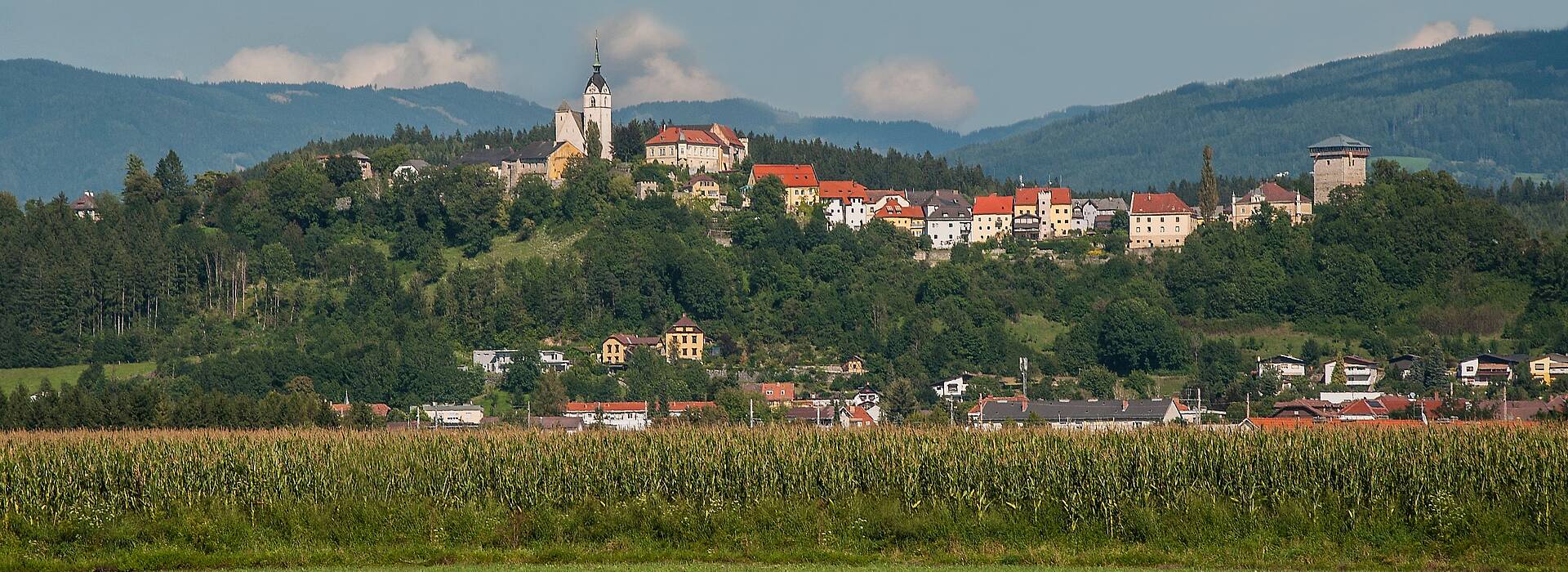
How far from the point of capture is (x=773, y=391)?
108 metres

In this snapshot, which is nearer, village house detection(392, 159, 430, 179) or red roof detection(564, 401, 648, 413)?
red roof detection(564, 401, 648, 413)

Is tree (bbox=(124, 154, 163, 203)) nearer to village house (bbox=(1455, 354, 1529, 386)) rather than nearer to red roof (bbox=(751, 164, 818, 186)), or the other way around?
red roof (bbox=(751, 164, 818, 186))

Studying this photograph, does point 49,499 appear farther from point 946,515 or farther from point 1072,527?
point 1072,527

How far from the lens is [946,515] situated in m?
40.4

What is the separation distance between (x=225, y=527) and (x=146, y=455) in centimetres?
456

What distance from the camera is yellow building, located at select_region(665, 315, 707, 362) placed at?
12075 centimetres

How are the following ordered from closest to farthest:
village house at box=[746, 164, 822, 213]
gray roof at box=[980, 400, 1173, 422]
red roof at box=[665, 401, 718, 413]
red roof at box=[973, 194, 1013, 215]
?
1. gray roof at box=[980, 400, 1173, 422]
2. red roof at box=[665, 401, 718, 413]
3. village house at box=[746, 164, 822, 213]
4. red roof at box=[973, 194, 1013, 215]

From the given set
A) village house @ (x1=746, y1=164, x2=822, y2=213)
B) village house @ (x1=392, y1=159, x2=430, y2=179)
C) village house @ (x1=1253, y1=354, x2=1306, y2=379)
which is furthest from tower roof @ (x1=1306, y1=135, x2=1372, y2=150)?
village house @ (x1=392, y1=159, x2=430, y2=179)

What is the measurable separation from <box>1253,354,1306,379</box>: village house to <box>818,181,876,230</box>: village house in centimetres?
4018

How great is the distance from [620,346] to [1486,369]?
4901 cm

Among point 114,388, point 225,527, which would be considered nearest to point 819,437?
point 225,527

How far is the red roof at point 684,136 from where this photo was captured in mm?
147750

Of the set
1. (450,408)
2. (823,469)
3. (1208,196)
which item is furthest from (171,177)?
(823,469)

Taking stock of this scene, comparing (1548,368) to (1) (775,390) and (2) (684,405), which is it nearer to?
(1) (775,390)
